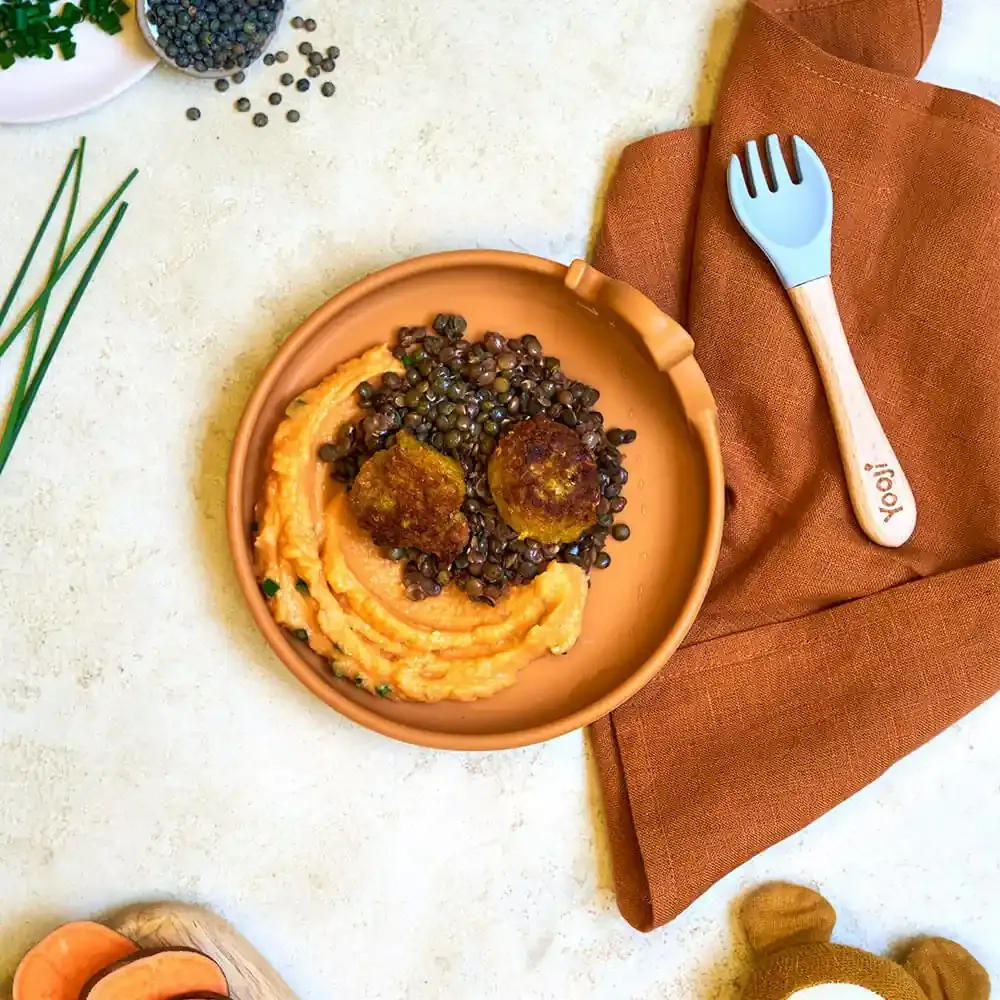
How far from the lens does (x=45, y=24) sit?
Result: 2.45 meters

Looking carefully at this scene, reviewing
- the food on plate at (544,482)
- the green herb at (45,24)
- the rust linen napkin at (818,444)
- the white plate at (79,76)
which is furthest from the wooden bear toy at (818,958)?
the green herb at (45,24)

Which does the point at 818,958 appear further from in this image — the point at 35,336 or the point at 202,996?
the point at 35,336

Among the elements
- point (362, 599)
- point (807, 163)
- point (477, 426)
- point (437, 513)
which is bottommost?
point (362, 599)

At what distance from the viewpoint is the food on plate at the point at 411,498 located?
7.48ft

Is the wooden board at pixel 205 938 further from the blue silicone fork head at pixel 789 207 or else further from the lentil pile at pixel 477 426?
the blue silicone fork head at pixel 789 207

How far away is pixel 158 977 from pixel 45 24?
2.32m

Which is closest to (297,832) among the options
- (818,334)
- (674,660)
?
(674,660)

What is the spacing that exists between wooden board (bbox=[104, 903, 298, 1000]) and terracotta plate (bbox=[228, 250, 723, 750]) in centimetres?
68

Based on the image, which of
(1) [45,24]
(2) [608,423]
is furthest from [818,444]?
(1) [45,24]

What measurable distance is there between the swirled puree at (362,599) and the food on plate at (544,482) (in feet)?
0.55

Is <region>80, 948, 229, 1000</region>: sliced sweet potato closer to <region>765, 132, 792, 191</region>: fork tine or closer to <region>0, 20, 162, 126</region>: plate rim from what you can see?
<region>0, 20, 162, 126</region>: plate rim

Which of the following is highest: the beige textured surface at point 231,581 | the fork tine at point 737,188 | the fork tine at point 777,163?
the fork tine at point 777,163

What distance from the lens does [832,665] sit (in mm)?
2648

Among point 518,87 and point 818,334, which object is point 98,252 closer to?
point 518,87
